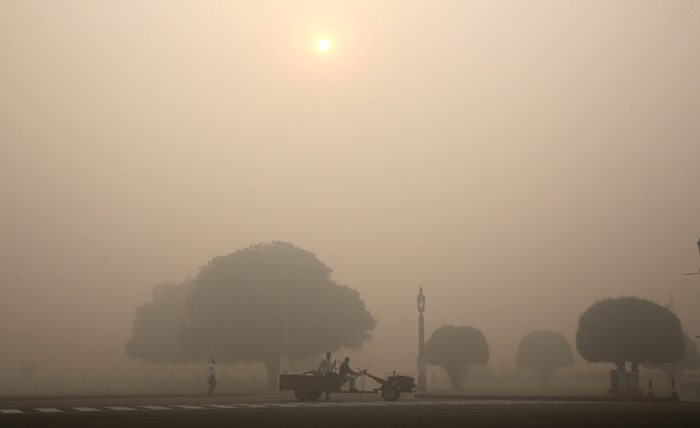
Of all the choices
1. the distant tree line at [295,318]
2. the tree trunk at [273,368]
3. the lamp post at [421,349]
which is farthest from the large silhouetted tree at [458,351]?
the lamp post at [421,349]

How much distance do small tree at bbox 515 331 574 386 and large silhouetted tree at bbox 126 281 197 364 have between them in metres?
56.1

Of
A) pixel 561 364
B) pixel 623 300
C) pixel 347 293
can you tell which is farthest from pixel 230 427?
pixel 561 364

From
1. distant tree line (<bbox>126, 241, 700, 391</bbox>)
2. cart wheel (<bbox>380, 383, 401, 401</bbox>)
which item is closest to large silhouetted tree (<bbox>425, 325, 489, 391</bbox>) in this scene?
distant tree line (<bbox>126, 241, 700, 391</bbox>)

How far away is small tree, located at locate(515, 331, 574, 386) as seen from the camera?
123312mm

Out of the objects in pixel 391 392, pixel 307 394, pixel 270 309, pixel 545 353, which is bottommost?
pixel 307 394

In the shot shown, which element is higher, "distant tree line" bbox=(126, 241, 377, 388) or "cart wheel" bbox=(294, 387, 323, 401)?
"distant tree line" bbox=(126, 241, 377, 388)

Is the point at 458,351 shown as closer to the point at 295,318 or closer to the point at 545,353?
the point at 295,318

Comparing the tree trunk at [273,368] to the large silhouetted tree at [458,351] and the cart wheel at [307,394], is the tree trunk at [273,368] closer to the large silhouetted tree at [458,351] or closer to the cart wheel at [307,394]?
the large silhouetted tree at [458,351]

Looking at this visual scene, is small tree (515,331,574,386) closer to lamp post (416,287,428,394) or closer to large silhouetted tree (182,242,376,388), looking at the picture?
large silhouetted tree (182,242,376,388)

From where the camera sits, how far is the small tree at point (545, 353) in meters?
123

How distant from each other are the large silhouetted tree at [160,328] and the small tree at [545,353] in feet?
184

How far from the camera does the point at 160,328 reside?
9506 centimetres

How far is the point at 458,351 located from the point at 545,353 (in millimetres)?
38066

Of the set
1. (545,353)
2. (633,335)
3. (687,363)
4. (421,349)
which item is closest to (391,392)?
(421,349)
